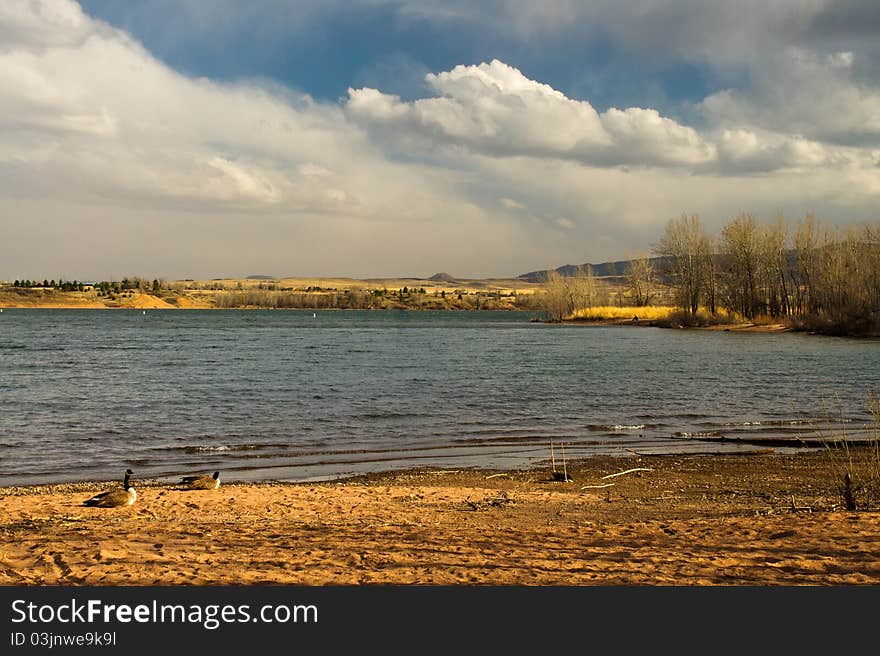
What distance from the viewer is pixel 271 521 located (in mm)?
10852

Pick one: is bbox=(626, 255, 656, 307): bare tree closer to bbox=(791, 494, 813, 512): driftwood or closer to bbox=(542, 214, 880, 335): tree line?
bbox=(542, 214, 880, 335): tree line

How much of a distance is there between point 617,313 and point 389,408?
96.9 m

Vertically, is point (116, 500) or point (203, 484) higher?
point (116, 500)

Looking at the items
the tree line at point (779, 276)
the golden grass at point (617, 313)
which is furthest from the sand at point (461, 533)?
the golden grass at point (617, 313)

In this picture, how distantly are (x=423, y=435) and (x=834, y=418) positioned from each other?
1328 centimetres

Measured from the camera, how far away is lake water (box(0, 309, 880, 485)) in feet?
60.7

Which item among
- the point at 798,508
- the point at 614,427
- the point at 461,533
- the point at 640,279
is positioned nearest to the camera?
the point at 461,533

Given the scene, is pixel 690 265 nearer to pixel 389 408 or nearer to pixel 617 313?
pixel 617 313

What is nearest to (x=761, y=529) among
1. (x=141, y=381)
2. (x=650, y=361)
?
(x=141, y=381)

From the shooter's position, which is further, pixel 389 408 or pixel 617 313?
pixel 617 313

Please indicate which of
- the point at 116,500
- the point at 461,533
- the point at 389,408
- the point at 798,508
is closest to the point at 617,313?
the point at 389,408

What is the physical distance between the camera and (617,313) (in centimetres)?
11888

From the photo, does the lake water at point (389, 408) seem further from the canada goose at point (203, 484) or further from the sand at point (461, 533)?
the sand at point (461, 533)

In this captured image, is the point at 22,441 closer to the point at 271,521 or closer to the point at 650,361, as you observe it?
the point at 271,521
